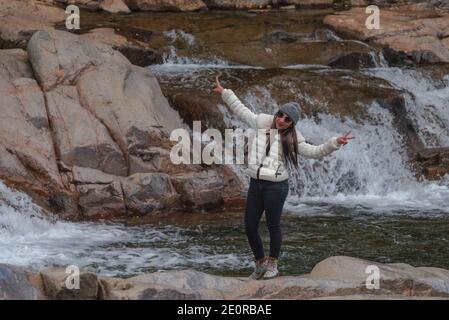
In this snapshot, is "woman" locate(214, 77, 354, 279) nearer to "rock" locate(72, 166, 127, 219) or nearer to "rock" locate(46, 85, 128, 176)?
"rock" locate(72, 166, 127, 219)

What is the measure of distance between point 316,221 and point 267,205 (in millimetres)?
4795

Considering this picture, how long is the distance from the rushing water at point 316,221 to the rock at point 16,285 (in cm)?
325

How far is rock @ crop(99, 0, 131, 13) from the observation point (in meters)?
23.3

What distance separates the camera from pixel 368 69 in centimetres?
1895

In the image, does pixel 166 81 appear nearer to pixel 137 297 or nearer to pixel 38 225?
pixel 38 225

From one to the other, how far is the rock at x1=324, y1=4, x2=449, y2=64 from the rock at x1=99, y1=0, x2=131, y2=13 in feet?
17.9

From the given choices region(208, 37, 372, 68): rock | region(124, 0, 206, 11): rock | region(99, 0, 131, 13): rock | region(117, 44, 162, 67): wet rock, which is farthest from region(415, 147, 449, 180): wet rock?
region(99, 0, 131, 13): rock

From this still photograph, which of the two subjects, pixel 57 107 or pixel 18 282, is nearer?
pixel 18 282

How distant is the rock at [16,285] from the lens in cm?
648

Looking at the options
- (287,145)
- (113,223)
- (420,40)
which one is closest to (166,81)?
(113,223)

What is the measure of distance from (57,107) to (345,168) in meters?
5.11
